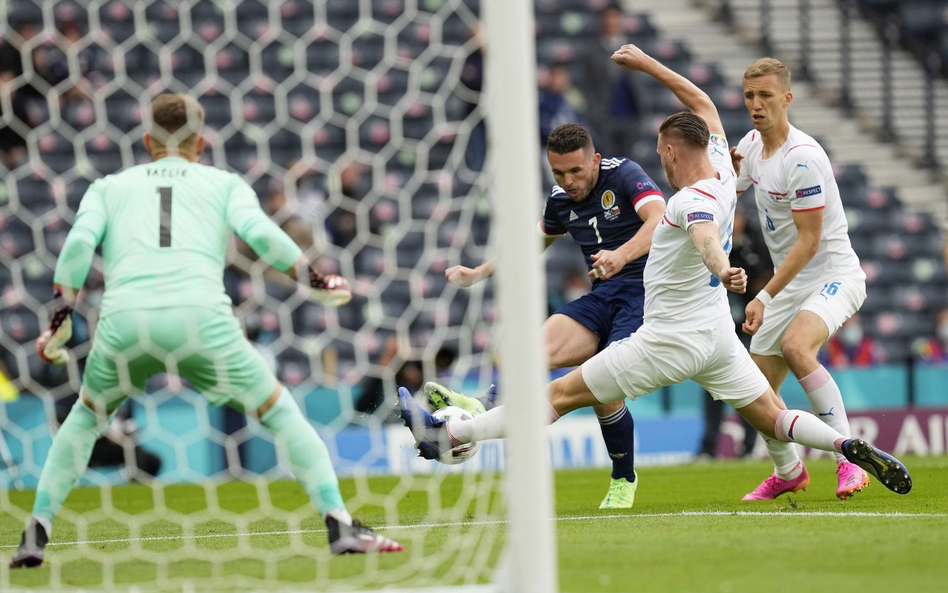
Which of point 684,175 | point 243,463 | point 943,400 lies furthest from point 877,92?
point 684,175

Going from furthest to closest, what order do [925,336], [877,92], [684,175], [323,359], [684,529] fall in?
1. [877,92]
2. [925,336]
3. [323,359]
4. [684,175]
5. [684,529]

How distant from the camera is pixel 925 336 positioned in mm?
14070

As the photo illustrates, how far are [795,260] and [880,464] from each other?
115cm

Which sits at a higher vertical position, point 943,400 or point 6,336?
point 6,336

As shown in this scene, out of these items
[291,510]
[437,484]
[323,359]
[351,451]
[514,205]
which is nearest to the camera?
[514,205]

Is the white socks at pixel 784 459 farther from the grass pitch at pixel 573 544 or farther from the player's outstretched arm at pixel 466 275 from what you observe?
the player's outstretched arm at pixel 466 275

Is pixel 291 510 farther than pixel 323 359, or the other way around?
pixel 323 359

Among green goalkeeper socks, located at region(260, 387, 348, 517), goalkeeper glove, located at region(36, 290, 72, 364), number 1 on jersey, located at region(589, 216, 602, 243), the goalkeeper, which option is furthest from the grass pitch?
number 1 on jersey, located at region(589, 216, 602, 243)

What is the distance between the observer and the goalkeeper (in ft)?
14.0

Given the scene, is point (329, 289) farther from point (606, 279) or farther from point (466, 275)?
point (606, 279)

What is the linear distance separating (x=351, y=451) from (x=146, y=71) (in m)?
6.00

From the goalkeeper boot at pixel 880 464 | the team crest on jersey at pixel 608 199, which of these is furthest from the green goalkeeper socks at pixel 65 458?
the goalkeeper boot at pixel 880 464

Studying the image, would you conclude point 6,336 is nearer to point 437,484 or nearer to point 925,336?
point 437,484

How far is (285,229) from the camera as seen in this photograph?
34.9 ft
